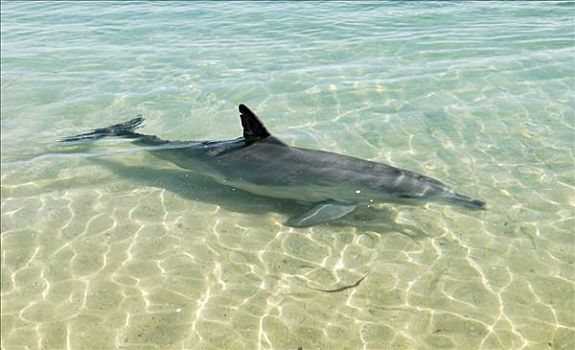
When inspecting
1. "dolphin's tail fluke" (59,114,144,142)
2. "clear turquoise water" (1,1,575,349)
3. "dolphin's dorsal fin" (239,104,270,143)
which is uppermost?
"dolphin's dorsal fin" (239,104,270,143)

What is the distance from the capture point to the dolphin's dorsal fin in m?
7.54

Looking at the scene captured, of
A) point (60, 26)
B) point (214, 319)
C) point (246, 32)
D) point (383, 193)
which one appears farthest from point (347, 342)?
point (60, 26)

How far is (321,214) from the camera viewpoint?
22.5ft

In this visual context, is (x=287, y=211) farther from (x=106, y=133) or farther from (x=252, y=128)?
(x=106, y=133)

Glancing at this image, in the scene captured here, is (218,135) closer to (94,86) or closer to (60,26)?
(94,86)

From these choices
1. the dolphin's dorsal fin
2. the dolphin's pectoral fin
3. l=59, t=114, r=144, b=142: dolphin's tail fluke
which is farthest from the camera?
l=59, t=114, r=144, b=142: dolphin's tail fluke

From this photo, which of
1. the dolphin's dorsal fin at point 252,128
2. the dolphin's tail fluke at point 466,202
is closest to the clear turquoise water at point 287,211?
the dolphin's tail fluke at point 466,202

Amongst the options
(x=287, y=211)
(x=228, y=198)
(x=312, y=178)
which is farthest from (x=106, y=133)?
(x=312, y=178)

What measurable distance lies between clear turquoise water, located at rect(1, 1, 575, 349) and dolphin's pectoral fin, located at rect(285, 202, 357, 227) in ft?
0.40

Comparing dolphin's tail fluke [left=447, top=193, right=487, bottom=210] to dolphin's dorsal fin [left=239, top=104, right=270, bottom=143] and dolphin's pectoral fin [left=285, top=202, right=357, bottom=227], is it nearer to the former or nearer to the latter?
dolphin's pectoral fin [left=285, top=202, right=357, bottom=227]

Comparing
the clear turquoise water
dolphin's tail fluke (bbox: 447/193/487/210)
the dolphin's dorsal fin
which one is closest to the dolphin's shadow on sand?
the clear turquoise water

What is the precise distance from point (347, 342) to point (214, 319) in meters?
1.30

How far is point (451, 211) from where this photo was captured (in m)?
7.22

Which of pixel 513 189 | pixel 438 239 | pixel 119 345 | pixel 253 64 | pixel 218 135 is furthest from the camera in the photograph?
pixel 253 64
